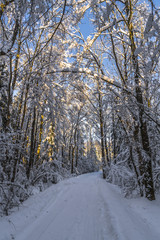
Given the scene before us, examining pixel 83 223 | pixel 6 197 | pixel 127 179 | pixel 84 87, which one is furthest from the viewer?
pixel 84 87

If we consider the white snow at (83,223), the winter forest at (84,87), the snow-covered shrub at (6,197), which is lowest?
the white snow at (83,223)

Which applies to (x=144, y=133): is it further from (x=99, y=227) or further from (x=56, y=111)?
(x=56, y=111)

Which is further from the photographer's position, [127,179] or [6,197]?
[127,179]

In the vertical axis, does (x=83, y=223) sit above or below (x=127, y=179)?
below

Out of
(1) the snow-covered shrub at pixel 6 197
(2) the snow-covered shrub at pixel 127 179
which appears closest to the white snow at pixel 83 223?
(1) the snow-covered shrub at pixel 6 197

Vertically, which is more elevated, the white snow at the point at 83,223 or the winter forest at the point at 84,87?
the winter forest at the point at 84,87

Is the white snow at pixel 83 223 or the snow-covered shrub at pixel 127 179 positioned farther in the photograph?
the snow-covered shrub at pixel 127 179

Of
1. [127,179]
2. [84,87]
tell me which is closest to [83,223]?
[127,179]

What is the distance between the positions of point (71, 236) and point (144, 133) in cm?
397

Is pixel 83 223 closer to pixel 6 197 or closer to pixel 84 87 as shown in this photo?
pixel 6 197

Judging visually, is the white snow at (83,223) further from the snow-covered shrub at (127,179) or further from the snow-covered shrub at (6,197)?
the snow-covered shrub at (127,179)

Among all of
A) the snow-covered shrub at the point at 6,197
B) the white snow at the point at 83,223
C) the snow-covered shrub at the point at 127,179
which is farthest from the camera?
the snow-covered shrub at the point at 127,179

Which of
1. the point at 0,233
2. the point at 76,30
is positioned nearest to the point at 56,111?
the point at 76,30

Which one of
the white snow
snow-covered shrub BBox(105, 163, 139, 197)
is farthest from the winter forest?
the white snow
